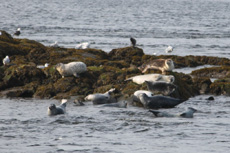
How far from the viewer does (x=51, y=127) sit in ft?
33.4

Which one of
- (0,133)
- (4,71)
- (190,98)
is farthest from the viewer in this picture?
(4,71)

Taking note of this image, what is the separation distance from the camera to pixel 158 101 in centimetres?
1261

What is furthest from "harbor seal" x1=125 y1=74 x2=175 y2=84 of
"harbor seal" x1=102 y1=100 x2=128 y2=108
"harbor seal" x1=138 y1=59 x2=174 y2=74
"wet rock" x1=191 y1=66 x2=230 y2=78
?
"wet rock" x1=191 y1=66 x2=230 y2=78

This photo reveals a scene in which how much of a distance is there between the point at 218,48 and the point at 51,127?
22.1m

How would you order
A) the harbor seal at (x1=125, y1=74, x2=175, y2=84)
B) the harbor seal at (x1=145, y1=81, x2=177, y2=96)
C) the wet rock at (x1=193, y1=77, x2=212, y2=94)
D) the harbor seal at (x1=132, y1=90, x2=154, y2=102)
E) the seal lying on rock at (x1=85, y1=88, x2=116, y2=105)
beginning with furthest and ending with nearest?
1. the wet rock at (x1=193, y1=77, x2=212, y2=94)
2. the harbor seal at (x1=125, y1=74, x2=175, y2=84)
3. the harbor seal at (x1=145, y1=81, x2=177, y2=96)
4. the seal lying on rock at (x1=85, y1=88, x2=116, y2=105)
5. the harbor seal at (x1=132, y1=90, x2=154, y2=102)

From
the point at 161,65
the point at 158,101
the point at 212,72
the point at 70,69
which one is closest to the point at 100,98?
the point at 158,101

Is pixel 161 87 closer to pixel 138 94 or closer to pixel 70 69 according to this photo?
pixel 138 94

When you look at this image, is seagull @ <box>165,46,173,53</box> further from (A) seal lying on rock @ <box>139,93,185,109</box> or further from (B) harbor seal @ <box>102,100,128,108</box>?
(B) harbor seal @ <box>102,100,128,108</box>

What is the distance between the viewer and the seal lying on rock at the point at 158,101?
1251 centimetres

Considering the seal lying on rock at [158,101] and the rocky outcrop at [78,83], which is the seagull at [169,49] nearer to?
the rocky outcrop at [78,83]

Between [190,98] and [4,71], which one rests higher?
[4,71]

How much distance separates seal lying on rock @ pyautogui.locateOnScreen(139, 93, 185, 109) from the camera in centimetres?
1251

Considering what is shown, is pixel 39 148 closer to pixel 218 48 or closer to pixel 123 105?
pixel 123 105

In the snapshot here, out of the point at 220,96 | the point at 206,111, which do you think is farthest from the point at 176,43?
the point at 206,111
